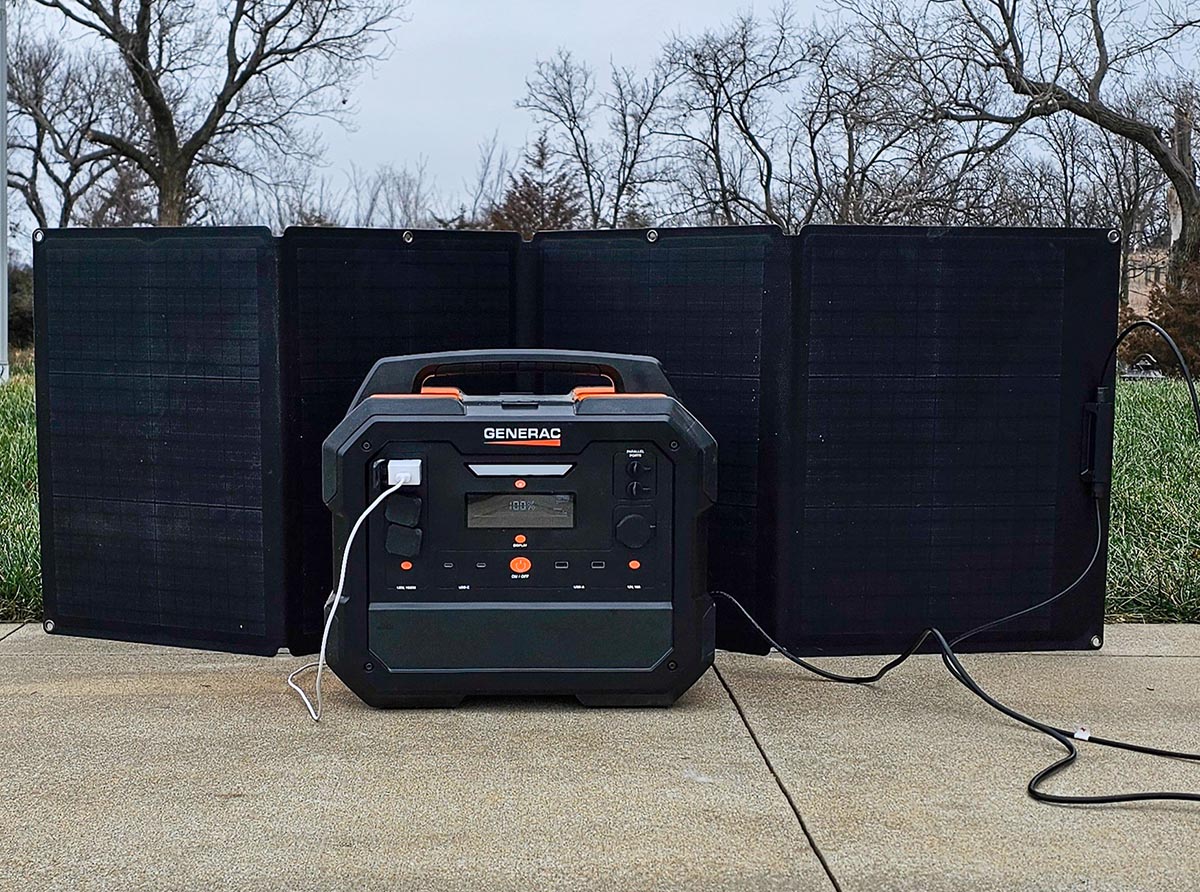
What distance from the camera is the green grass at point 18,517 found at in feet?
15.2

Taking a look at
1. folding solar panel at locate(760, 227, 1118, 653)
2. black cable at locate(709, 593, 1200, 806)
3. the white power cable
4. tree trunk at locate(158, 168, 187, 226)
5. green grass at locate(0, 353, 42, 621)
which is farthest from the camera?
tree trunk at locate(158, 168, 187, 226)

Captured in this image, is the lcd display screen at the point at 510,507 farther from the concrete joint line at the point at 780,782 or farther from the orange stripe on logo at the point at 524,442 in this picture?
the concrete joint line at the point at 780,782

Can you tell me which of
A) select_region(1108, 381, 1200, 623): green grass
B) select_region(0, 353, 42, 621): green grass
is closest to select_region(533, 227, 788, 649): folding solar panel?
select_region(1108, 381, 1200, 623): green grass

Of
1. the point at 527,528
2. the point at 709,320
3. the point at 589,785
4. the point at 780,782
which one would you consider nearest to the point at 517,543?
the point at 527,528

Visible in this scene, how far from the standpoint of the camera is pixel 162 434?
12.8ft

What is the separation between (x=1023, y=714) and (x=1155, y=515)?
2.96 metres

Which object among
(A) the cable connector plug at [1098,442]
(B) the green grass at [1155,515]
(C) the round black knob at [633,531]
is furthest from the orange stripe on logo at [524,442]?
(B) the green grass at [1155,515]

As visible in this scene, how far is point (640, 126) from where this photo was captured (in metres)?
28.8

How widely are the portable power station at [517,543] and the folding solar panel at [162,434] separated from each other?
0.62 metres

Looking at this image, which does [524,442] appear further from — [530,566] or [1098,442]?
[1098,442]

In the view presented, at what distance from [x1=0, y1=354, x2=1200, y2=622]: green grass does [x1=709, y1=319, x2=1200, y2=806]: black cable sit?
2.85 ft

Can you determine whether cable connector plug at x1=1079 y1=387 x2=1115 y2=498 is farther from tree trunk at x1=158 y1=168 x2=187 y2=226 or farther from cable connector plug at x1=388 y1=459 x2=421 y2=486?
tree trunk at x1=158 y1=168 x2=187 y2=226

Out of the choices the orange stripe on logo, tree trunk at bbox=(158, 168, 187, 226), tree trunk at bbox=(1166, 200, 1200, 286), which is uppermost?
tree trunk at bbox=(158, 168, 187, 226)

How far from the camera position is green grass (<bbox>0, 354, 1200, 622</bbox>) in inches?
183
